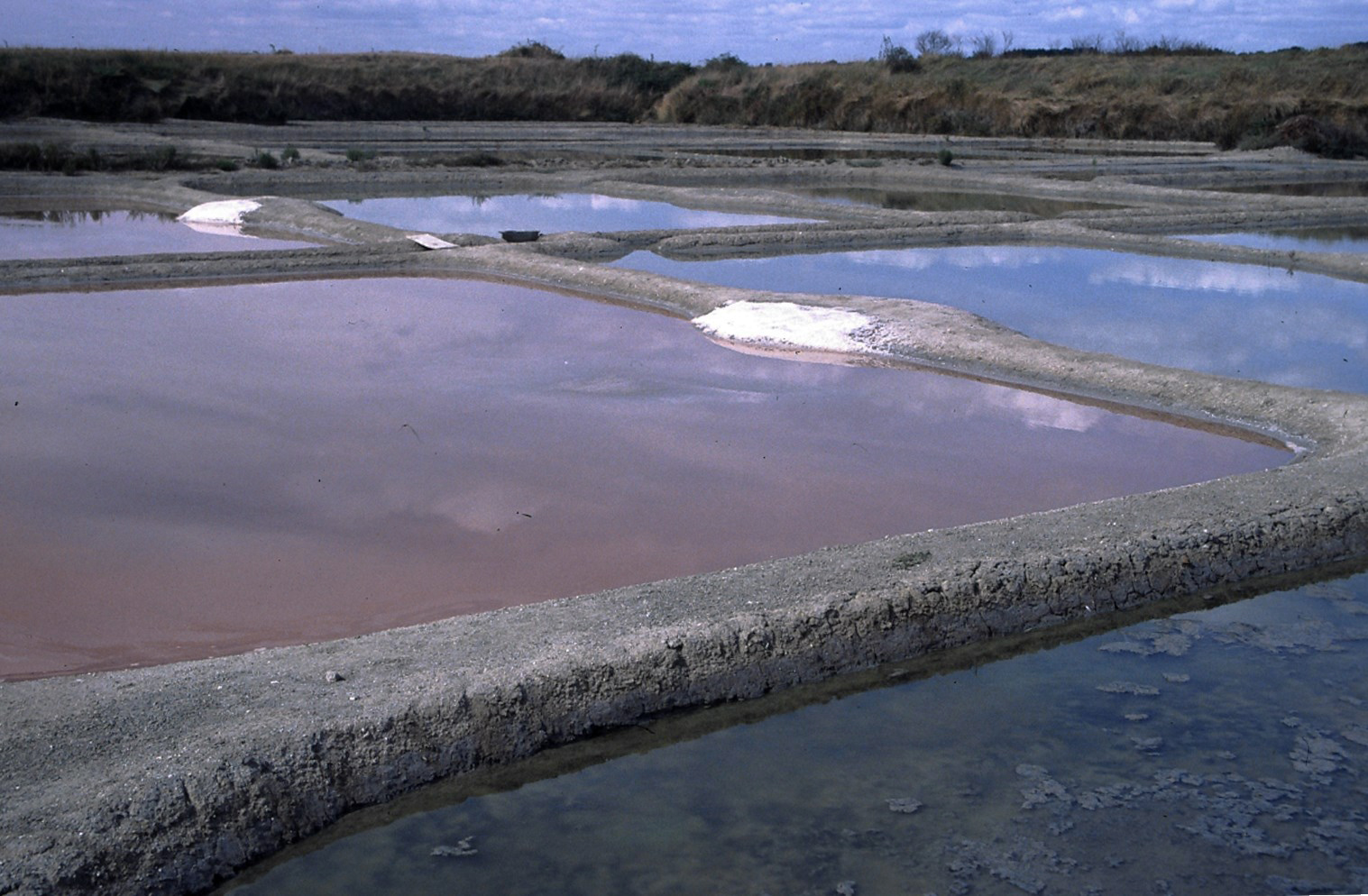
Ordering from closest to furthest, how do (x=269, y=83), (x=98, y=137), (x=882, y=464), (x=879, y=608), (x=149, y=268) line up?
(x=879, y=608)
(x=882, y=464)
(x=149, y=268)
(x=98, y=137)
(x=269, y=83)

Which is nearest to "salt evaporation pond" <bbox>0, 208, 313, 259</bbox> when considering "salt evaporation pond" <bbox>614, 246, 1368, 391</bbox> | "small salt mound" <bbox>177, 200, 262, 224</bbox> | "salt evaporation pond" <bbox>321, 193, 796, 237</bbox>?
"small salt mound" <bbox>177, 200, 262, 224</bbox>

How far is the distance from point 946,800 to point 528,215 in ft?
37.2

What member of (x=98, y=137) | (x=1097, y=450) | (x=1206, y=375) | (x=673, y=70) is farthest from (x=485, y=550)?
(x=673, y=70)

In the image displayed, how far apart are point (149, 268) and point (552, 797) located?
296 inches

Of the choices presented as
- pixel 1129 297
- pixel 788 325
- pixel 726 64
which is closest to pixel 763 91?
pixel 726 64

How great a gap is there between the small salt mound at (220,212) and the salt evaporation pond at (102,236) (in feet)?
0.56

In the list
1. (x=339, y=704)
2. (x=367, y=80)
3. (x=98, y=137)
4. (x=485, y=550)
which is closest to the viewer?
(x=339, y=704)

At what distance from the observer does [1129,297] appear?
8609 millimetres

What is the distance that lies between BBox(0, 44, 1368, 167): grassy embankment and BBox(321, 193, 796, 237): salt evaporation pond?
40.0 feet

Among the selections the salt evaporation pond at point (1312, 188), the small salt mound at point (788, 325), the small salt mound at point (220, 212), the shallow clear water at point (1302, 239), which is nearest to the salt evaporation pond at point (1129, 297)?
the small salt mound at point (788, 325)

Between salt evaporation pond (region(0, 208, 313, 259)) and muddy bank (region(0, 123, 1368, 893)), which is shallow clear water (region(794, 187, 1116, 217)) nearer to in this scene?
salt evaporation pond (region(0, 208, 313, 259))

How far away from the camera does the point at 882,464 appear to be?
497 cm

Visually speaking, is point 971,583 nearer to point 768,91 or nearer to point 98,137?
point 98,137

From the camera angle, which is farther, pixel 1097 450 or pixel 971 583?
pixel 1097 450
